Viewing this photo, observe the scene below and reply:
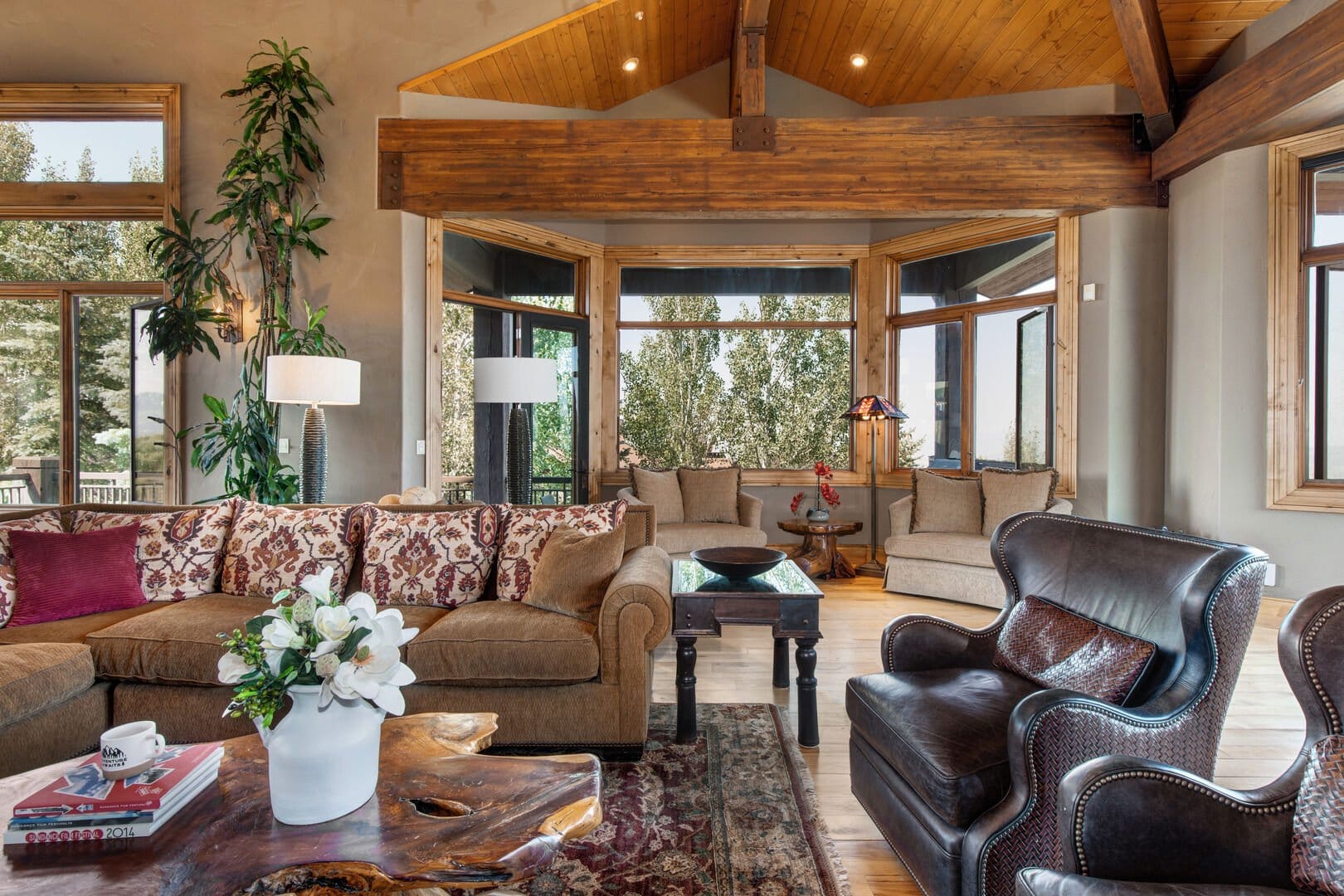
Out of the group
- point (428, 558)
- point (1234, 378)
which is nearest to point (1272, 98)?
point (1234, 378)

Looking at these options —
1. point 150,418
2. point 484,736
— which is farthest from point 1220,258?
point 150,418

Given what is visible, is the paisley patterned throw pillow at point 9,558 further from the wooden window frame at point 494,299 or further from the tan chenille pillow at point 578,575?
the wooden window frame at point 494,299

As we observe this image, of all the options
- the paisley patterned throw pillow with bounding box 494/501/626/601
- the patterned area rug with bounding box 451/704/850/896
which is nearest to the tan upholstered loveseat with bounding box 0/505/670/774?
the patterned area rug with bounding box 451/704/850/896

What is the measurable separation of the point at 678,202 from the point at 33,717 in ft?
14.1

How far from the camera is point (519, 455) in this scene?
4012 mm

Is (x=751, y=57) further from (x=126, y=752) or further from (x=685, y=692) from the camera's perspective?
(x=126, y=752)

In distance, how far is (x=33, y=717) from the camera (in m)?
2.25

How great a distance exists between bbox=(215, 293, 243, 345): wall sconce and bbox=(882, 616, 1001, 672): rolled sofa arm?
15.2 ft

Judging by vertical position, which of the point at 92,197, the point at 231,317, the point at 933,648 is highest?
the point at 92,197

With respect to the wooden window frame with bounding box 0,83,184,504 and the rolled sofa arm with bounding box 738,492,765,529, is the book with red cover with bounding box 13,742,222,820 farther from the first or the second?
the rolled sofa arm with bounding box 738,492,765,529

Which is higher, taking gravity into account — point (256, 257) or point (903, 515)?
point (256, 257)

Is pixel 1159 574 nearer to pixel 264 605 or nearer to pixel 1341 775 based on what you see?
pixel 1341 775

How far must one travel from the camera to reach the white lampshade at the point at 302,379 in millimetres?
3654

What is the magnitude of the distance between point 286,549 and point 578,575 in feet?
4.28
